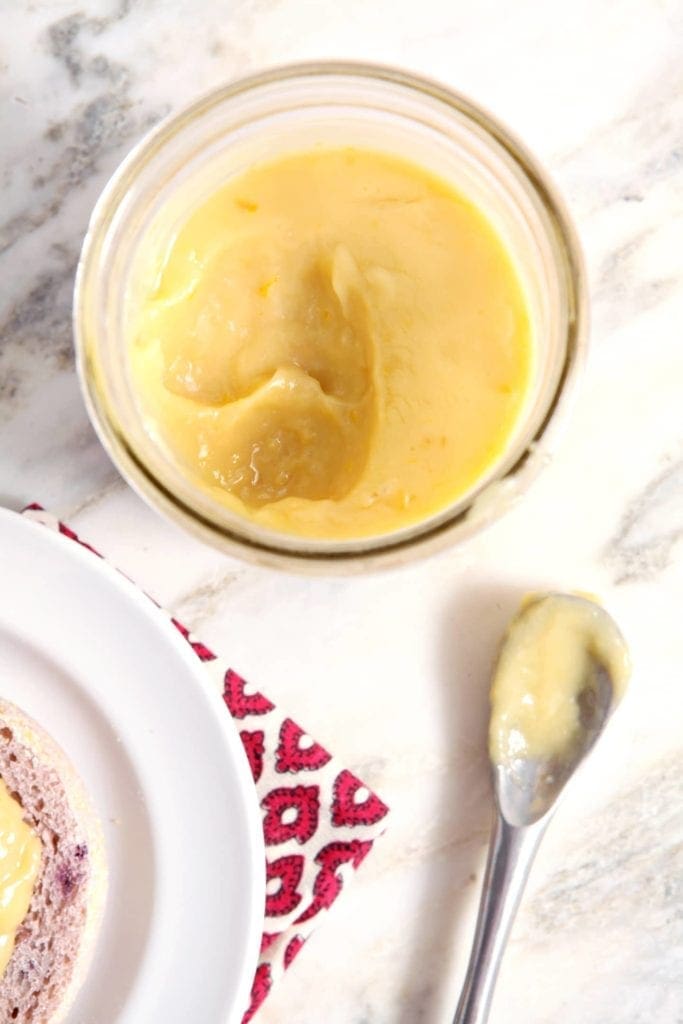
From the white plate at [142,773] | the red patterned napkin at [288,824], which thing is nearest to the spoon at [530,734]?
the red patterned napkin at [288,824]

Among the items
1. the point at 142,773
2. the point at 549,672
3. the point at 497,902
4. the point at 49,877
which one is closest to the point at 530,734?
the point at 549,672

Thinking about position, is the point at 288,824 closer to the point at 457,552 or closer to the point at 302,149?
the point at 457,552

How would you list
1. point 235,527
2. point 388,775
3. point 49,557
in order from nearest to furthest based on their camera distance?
point 235,527 → point 49,557 → point 388,775

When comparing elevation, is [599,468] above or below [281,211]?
below

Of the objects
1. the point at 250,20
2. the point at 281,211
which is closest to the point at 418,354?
the point at 281,211

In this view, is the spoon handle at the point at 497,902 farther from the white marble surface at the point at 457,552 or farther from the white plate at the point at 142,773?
the white plate at the point at 142,773

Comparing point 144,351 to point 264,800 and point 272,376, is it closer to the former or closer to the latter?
point 272,376
